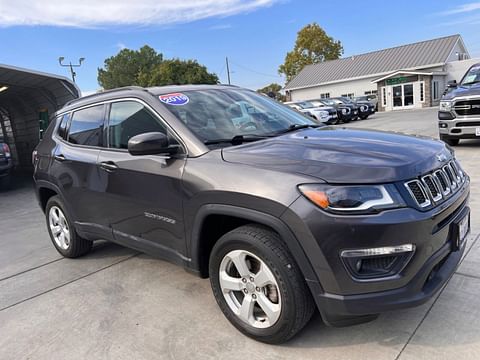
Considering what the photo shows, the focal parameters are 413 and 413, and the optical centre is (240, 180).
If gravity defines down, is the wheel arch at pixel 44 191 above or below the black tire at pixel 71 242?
above

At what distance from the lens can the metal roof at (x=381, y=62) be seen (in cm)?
3578

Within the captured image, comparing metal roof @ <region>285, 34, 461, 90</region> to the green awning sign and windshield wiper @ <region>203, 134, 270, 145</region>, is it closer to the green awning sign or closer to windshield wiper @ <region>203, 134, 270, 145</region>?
the green awning sign

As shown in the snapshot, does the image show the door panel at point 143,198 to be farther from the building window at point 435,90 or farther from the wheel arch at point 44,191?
the building window at point 435,90

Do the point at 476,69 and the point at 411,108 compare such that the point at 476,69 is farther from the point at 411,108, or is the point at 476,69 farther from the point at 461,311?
the point at 411,108

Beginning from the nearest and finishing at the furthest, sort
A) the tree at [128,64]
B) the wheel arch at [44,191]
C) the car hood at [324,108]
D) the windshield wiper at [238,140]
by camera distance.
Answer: the windshield wiper at [238,140] < the wheel arch at [44,191] < the car hood at [324,108] < the tree at [128,64]

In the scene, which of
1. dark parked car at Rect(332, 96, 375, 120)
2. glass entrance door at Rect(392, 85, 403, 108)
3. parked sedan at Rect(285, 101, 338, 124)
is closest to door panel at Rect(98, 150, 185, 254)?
parked sedan at Rect(285, 101, 338, 124)

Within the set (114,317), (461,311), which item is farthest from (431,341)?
(114,317)

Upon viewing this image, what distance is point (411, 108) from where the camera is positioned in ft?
108

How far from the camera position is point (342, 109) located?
75.2ft

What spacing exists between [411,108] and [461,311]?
1300 inches

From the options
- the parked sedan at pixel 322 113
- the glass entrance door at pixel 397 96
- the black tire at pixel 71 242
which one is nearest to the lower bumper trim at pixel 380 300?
the black tire at pixel 71 242

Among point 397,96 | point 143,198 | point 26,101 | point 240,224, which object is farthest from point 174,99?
point 397,96

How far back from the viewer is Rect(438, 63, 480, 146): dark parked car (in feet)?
27.3

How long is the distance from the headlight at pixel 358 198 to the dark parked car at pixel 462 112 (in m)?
7.27
